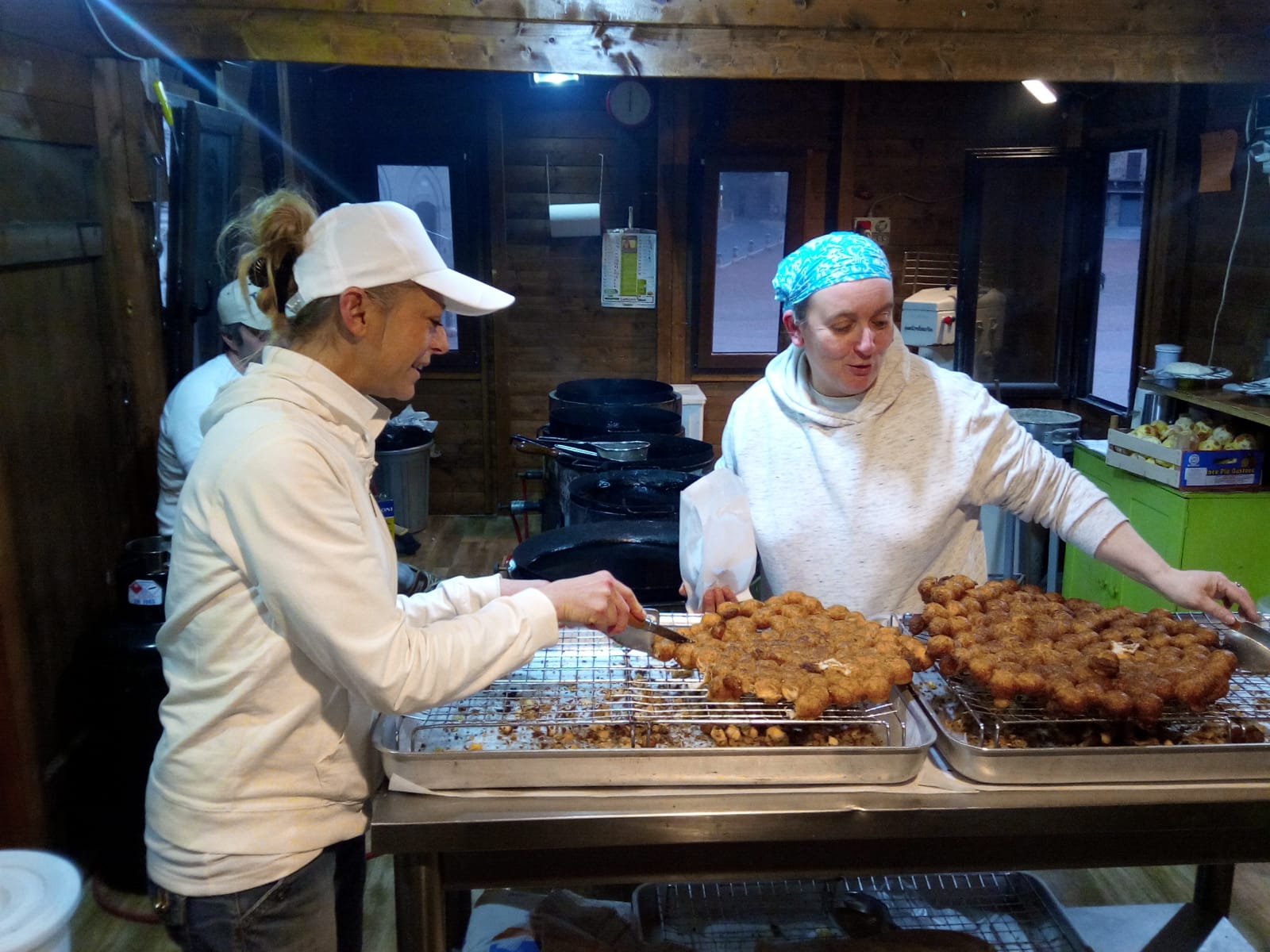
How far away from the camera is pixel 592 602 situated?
1.51 m

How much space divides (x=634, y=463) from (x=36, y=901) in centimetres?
258

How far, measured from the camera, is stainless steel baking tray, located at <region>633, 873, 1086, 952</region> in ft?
6.64

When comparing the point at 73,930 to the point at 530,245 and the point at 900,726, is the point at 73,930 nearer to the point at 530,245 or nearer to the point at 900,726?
the point at 900,726

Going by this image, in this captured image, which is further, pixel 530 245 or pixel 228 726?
pixel 530 245

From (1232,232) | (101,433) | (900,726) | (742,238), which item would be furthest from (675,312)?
(900,726)

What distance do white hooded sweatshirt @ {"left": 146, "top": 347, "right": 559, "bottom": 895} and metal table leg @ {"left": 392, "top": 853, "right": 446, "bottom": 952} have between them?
0.44ft

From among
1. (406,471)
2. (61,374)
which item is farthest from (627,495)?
(406,471)

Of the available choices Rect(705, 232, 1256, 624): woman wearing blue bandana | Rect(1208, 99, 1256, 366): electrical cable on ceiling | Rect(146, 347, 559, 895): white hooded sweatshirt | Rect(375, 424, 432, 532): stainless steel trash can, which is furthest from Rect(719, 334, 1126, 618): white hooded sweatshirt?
Rect(375, 424, 432, 532): stainless steel trash can

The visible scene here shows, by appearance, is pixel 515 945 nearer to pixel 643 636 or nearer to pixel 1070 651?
pixel 643 636

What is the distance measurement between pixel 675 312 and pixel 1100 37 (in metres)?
3.69

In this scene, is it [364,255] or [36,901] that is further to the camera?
[36,901]

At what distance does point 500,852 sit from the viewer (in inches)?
55.4

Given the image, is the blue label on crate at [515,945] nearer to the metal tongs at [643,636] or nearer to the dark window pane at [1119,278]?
the metal tongs at [643,636]

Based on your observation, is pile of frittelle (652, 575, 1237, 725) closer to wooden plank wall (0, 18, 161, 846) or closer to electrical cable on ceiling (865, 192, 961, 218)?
wooden plank wall (0, 18, 161, 846)
